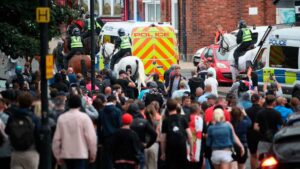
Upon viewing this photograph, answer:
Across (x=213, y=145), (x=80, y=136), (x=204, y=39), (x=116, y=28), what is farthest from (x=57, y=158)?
(x=204, y=39)

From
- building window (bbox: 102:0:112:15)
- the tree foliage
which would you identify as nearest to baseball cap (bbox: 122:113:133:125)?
the tree foliage

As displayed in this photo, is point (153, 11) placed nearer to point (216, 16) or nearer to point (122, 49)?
point (216, 16)

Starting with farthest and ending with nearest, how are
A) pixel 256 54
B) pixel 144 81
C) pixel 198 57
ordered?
pixel 198 57
pixel 256 54
pixel 144 81

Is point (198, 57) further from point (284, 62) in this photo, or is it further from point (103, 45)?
point (284, 62)

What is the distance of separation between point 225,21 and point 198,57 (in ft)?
19.1

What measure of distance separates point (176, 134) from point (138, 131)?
689mm

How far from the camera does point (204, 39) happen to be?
53.6m

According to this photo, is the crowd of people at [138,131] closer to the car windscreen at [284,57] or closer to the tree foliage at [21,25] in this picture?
the tree foliage at [21,25]

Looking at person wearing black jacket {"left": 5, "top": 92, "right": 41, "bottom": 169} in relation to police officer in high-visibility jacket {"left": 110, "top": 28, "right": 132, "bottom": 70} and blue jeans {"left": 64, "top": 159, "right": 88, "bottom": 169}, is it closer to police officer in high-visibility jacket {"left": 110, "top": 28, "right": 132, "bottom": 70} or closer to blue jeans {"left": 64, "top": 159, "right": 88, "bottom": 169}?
blue jeans {"left": 64, "top": 159, "right": 88, "bottom": 169}

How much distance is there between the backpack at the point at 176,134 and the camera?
66.2 ft

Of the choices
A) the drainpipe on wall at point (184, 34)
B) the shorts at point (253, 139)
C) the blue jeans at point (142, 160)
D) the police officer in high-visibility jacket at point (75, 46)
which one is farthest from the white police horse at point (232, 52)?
the blue jeans at point (142, 160)

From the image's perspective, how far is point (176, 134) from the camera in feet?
66.3

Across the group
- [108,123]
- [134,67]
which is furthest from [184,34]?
[108,123]

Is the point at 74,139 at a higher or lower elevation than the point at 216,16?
lower
